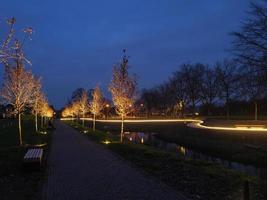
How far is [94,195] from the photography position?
352 inches

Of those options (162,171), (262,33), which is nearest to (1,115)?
(262,33)

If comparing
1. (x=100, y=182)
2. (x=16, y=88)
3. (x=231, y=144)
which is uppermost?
(x=16, y=88)

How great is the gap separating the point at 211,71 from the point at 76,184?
79.0 meters

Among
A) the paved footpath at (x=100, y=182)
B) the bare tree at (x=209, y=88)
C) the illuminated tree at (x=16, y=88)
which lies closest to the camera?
the paved footpath at (x=100, y=182)

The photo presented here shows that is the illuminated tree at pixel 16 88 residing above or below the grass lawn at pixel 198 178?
above

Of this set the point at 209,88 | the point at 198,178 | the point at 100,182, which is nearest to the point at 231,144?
the point at 198,178

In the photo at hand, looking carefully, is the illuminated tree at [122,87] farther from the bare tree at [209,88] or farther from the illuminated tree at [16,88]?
the bare tree at [209,88]

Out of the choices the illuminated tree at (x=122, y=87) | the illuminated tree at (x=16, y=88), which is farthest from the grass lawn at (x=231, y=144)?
the illuminated tree at (x=16, y=88)

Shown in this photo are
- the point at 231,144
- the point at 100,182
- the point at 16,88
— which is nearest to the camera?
the point at 100,182

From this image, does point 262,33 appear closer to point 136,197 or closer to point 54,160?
point 54,160

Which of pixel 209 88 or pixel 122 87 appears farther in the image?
pixel 209 88

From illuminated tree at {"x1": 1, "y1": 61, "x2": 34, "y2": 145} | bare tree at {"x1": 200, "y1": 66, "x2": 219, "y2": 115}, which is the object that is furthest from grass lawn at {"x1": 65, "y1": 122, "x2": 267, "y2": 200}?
bare tree at {"x1": 200, "y1": 66, "x2": 219, "y2": 115}

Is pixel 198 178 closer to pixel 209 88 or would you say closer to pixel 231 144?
pixel 231 144

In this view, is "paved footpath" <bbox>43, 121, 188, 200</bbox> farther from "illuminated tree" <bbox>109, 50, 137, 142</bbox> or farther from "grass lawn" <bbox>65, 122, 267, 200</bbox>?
"illuminated tree" <bbox>109, 50, 137, 142</bbox>
